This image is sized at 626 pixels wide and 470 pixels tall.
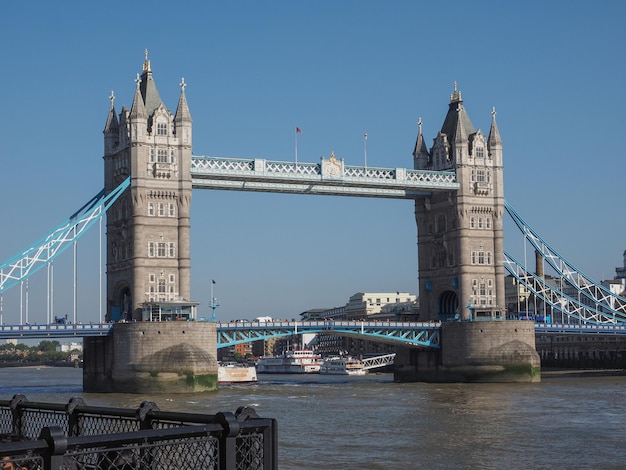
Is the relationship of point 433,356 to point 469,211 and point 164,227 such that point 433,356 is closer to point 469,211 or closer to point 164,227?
point 469,211

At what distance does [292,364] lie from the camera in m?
129

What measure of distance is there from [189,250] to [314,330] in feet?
33.8

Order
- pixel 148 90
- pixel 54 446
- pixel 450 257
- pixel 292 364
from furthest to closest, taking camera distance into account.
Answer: pixel 292 364
pixel 450 257
pixel 148 90
pixel 54 446

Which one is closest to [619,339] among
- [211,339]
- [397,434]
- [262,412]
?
[211,339]

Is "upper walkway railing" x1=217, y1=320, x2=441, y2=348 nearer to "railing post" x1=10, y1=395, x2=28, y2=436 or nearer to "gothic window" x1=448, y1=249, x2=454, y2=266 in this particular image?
"gothic window" x1=448, y1=249, x2=454, y2=266

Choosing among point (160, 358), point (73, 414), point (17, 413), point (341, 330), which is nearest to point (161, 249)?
point (160, 358)

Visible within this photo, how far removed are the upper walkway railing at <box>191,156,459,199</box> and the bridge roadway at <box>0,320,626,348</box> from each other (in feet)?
31.2

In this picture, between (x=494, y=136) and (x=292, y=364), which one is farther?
(x=292, y=364)

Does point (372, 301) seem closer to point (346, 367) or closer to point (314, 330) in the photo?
point (346, 367)

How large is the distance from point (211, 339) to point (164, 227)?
862 centimetres

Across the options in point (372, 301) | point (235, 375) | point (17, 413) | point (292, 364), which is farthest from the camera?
point (372, 301)

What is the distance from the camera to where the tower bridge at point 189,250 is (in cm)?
6750

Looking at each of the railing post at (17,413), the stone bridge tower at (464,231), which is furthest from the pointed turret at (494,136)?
the railing post at (17,413)

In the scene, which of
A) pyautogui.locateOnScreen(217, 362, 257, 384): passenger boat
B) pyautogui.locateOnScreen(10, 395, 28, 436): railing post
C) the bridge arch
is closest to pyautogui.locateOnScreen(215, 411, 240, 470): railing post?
pyautogui.locateOnScreen(10, 395, 28, 436): railing post
